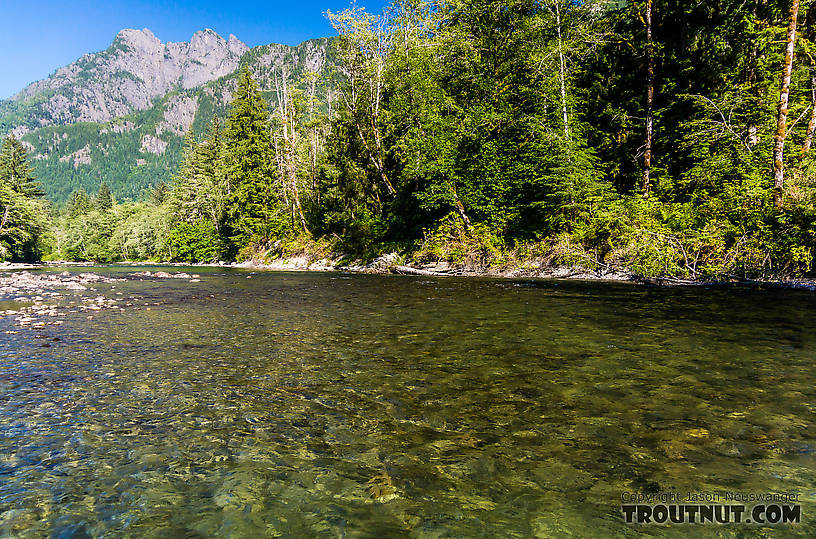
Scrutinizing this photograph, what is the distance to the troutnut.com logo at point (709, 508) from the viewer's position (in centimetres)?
335

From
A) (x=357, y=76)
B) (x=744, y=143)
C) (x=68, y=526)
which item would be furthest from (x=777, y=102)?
(x=357, y=76)

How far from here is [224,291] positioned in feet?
67.4

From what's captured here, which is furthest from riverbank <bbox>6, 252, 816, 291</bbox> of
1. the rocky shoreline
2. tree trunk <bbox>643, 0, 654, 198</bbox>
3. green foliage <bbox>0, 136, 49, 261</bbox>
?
green foliage <bbox>0, 136, 49, 261</bbox>

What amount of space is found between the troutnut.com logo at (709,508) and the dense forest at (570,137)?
16.8 meters

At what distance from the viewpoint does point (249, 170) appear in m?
55.0

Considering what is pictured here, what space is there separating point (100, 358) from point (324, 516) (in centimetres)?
728

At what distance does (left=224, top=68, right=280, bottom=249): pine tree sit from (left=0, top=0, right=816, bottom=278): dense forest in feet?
16.3

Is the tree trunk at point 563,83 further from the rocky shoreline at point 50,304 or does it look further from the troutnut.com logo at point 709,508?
the rocky shoreline at point 50,304

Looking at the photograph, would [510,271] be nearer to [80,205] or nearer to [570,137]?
[570,137]

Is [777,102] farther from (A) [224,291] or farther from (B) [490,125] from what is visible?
(A) [224,291]

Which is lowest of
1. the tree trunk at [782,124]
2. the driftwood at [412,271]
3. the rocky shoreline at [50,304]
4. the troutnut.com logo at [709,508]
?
the troutnut.com logo at [709,508]

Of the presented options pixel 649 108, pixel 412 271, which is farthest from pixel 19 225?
pixel 649 108

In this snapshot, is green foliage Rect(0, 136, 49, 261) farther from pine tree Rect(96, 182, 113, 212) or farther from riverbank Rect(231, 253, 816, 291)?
pine tree Rect(96, 182, 113, 212)

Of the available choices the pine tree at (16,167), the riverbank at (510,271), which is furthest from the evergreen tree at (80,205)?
the riverbank at (510,271)
